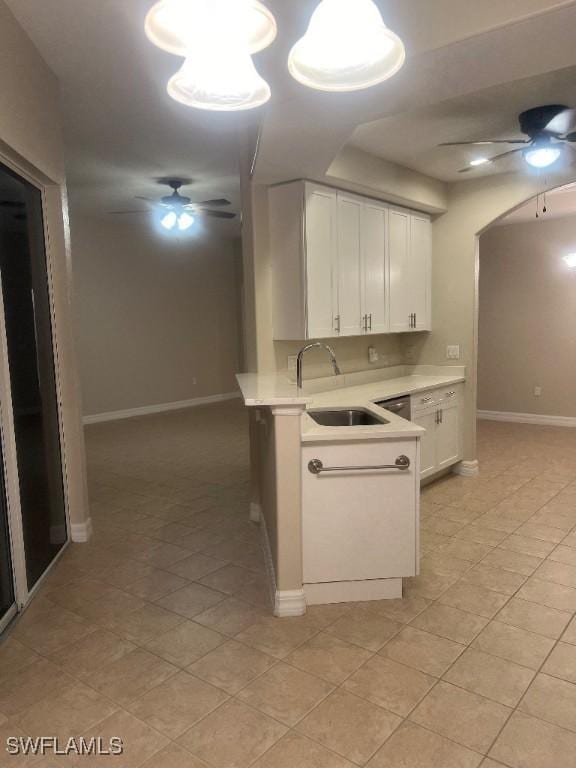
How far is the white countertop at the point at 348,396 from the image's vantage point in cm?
260

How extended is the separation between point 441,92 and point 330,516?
1939mm

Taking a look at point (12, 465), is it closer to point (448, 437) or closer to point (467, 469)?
point (448, 437)

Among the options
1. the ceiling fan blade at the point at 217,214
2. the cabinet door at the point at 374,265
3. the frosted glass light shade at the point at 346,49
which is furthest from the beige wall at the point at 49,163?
the ceiling fan blade at the point at 217,214

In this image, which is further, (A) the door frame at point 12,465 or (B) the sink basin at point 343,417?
(B) the sink basin at point 343,417

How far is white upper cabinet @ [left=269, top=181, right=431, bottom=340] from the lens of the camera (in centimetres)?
376

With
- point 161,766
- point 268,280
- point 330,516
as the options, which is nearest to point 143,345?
point 268,280

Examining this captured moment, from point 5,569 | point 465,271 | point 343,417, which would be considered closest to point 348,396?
point 343,417

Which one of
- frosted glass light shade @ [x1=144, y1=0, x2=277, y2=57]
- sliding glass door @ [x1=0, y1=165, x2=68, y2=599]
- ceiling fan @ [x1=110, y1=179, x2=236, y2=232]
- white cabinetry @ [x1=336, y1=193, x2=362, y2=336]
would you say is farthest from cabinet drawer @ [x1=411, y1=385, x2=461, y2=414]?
frosted glass light shade @ [x1=144, y1=0, x2=277, y2=57]

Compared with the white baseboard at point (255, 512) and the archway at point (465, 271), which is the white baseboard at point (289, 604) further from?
the archway at point (465, 271)

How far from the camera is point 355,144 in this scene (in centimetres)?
380

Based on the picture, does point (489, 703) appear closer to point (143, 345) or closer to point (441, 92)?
point (441, 92)

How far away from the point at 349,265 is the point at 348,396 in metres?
1.00

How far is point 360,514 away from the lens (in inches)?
106

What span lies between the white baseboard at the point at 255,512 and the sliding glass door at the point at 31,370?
1246mm
